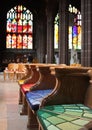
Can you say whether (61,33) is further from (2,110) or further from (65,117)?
(65,117)

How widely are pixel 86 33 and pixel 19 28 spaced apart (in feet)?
65.5

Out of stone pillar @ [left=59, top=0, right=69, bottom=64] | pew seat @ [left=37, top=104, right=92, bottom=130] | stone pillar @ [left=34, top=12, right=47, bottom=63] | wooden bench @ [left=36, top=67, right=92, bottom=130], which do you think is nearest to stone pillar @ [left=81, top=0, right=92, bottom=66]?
stone pillar @ [left=59, top=0, right=69, bottom=64]

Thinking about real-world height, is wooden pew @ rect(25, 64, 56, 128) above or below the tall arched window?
below

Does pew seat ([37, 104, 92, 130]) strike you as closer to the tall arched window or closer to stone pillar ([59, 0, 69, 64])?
stone pillar ([59, 0, 69, 64])

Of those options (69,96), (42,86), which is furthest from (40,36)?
(69,96)

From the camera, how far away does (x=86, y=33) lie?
13477 millimetres

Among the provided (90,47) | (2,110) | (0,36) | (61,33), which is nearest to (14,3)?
(0,36)

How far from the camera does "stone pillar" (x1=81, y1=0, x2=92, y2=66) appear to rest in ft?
43.4

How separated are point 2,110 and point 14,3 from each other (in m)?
27.3

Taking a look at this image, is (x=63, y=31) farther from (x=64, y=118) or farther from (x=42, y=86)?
(x=64, y=118)

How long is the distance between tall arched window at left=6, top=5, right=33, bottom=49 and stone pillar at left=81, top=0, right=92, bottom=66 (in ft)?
62.9

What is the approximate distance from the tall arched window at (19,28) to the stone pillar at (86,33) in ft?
62.9

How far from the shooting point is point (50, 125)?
2184 mm

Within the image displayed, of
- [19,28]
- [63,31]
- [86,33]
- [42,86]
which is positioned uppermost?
[19,28]
